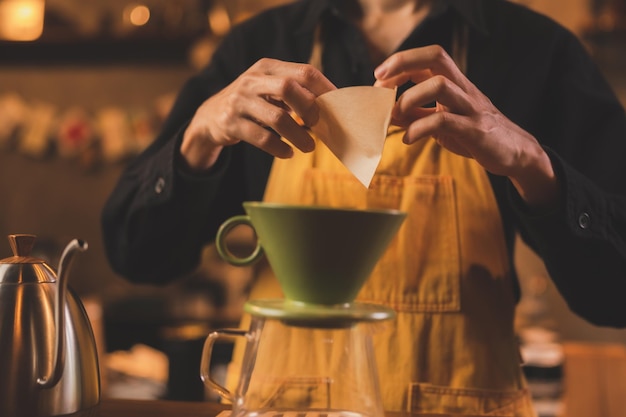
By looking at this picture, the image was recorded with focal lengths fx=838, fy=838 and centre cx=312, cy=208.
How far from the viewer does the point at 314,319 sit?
2.42ft

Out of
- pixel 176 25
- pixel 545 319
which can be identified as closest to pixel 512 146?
pixel 545 319

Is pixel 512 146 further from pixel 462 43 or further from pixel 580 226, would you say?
pixel 462 43

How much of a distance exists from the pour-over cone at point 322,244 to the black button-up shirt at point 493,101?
41 cm

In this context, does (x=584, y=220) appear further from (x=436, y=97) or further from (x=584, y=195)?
(x=436, y=97)

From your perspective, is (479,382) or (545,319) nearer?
(479,382)

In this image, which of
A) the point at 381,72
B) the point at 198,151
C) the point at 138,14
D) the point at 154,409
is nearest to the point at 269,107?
the point at 381,72

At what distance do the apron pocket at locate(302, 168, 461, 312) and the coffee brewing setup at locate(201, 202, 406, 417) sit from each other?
371 mm

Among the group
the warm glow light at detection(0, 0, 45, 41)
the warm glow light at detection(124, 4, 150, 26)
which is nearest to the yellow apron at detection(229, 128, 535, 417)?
the warm glow light at detection(124, 4, 150, 26)

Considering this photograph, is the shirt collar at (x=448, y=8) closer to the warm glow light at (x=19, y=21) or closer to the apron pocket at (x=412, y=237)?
the apron pocket at (x=412, y=237)

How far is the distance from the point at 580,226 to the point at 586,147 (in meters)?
0.23

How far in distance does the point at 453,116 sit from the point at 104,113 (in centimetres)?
278

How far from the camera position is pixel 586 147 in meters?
1.26

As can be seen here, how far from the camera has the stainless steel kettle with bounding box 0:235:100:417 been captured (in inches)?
30.5

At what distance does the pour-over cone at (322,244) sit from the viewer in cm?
74
